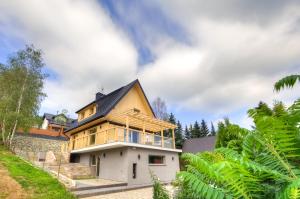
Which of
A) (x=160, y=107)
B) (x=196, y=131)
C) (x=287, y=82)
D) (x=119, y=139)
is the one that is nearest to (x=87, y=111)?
(x=119, y=139)

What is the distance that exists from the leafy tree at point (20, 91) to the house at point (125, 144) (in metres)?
4.78

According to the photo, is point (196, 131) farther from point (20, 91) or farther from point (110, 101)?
point (20, 91)

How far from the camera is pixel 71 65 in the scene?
17359mm

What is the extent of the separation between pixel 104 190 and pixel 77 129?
1178cm

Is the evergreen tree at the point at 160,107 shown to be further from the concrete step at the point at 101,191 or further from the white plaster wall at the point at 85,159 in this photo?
the concrete step at the point at 101,191

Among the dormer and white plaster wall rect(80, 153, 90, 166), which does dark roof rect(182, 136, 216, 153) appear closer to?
white plaster wall rect(80, 153, 90, 166)

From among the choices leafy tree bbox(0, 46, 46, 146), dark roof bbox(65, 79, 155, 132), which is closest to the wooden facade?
dark roof bbox(65, 79, 155, 132)

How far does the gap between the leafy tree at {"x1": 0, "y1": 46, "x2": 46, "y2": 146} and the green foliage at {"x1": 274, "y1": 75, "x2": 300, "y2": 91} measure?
2217 cm

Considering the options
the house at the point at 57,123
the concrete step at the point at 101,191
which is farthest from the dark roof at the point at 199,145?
the house at the point at 57,123

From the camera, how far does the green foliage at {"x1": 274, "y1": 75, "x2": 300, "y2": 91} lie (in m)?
2.13

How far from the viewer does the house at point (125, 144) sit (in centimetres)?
1516

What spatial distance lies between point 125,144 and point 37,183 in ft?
18.8

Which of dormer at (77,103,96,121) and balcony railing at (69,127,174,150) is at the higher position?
dormer at (77,103,96,121)

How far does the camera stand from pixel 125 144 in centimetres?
1449
